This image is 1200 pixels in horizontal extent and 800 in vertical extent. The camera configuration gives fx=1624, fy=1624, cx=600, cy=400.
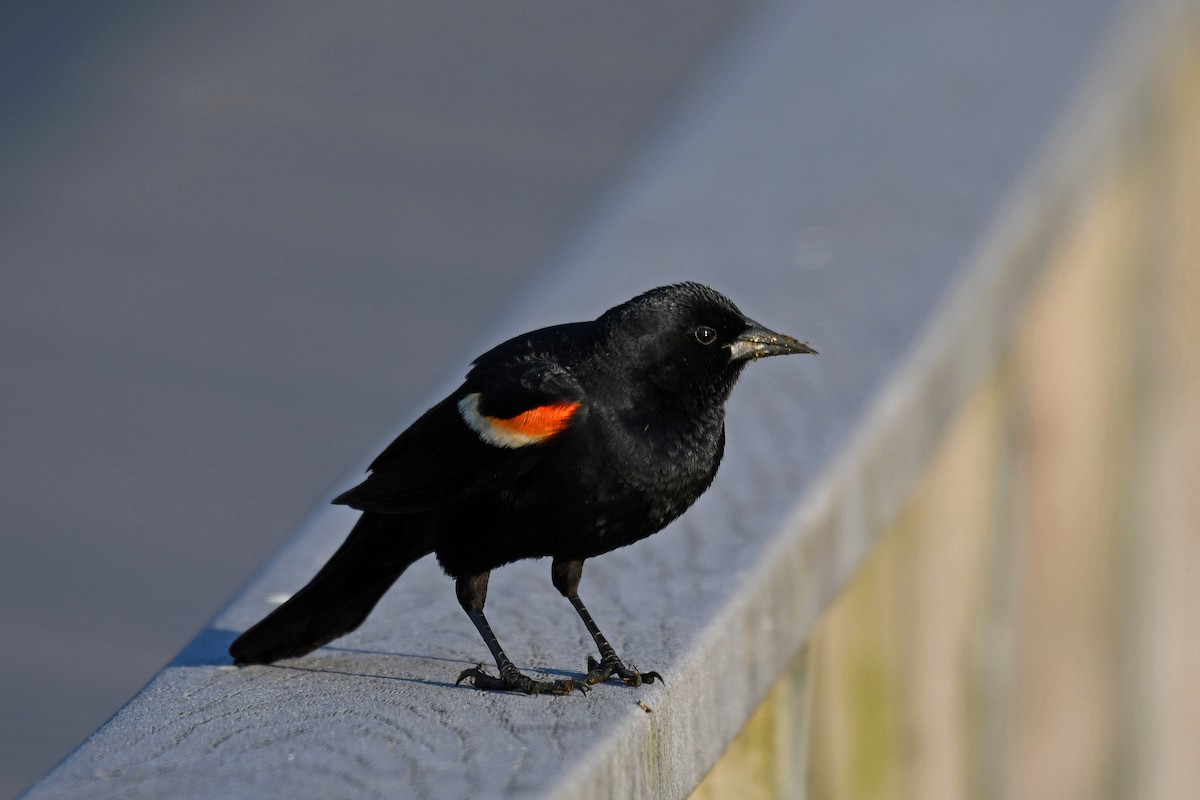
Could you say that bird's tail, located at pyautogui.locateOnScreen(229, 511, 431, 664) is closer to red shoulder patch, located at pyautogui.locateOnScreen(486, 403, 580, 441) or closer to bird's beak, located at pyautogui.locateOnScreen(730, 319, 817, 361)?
red shoulder patch, located at pyautogui.locateOnScreen(486, 403, 580, 441)

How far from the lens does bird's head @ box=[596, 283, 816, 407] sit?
233cm

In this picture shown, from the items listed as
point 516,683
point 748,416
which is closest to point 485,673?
point 516,683

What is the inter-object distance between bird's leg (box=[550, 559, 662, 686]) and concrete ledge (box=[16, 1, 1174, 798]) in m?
0.03

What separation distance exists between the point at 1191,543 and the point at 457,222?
190 centimetres

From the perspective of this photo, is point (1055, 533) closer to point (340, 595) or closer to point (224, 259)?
point (340, 595)

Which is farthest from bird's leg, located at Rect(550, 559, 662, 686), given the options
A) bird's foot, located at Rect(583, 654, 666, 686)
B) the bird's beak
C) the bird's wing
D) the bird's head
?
the bird's beak

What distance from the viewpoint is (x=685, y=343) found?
2.36 metres

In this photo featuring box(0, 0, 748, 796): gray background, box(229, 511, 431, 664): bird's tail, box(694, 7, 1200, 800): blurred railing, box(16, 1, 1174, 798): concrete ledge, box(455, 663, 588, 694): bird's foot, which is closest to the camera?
Answer: box(16, 1, 1174, 798): concrete ledge

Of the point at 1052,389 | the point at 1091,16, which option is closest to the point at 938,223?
the point at 1052,389

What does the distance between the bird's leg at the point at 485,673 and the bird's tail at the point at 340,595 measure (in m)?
0.15

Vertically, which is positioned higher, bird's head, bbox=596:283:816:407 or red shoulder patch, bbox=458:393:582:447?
bird's head, bbox=596:283:816:407

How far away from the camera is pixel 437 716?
1793 mm

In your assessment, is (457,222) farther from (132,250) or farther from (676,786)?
(676,786)

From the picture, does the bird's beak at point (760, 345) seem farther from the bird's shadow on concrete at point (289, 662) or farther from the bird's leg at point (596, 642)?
the bird's shadow on concrete at point (289, 662)
